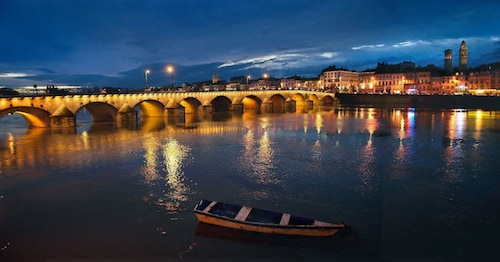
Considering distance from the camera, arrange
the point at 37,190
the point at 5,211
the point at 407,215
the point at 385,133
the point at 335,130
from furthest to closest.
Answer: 1. the point at 335,130
2. the point at 385,133
3. the point at 37,190
4. the point at 5,211
5. the point at 407,215

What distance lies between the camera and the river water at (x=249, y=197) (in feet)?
32.9

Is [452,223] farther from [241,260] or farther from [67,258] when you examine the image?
[67,258]

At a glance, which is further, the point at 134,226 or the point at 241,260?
the point at 134,226

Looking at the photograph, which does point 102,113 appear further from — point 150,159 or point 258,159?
point 258,159

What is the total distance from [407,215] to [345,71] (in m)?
130

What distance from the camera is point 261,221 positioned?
418 inches

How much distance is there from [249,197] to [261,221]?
374 cm

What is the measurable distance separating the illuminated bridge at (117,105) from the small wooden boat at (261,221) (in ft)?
106

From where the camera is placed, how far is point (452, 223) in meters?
11.6

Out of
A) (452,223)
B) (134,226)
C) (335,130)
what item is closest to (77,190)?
(134,226)

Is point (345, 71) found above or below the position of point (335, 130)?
above

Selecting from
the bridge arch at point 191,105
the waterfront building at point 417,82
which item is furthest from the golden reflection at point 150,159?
the waterfront building at point 417,82

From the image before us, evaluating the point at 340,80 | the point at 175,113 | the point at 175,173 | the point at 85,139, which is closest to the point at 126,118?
the point at 175,113

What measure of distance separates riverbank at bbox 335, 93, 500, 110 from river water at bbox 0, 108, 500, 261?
56.6m
